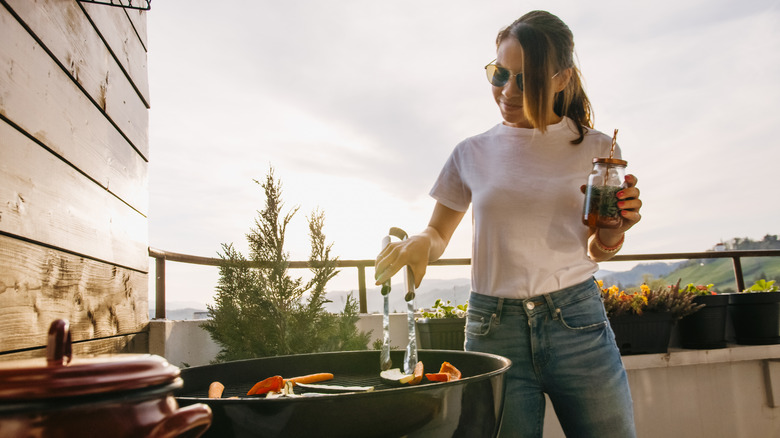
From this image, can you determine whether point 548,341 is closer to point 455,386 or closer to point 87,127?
point 455,386

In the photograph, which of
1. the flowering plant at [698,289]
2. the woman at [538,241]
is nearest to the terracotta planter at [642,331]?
the flowering plant at [698,289]

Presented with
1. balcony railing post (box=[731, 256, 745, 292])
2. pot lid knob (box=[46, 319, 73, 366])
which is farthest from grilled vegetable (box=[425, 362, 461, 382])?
balcony railing post (box=[731, 256, 745, 292])

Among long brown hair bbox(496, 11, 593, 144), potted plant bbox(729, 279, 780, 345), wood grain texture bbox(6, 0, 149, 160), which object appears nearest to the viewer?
wood grain texture bbox(6, 0, 149, 160)

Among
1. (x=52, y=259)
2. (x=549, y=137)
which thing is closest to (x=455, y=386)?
(x=549, y=137)

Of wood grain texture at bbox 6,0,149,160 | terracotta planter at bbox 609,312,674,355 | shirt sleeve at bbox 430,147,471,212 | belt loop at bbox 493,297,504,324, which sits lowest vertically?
terracotta planter at bbox 609,312,674,355

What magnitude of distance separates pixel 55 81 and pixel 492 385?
4.16 feet

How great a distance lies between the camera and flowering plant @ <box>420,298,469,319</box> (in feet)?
11.3

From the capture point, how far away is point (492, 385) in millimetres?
845

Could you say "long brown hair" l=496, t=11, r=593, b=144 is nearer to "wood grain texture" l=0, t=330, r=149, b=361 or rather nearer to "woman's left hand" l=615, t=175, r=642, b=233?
"woman's left hand" l=615, t=175, r=642, b=233

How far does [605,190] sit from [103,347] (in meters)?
1.62

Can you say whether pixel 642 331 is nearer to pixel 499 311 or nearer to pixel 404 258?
pixel 499 311

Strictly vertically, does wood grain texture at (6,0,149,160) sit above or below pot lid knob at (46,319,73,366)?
above

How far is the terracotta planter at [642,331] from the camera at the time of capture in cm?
331

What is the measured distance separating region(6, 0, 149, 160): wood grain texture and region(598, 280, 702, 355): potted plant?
9.56 feet
